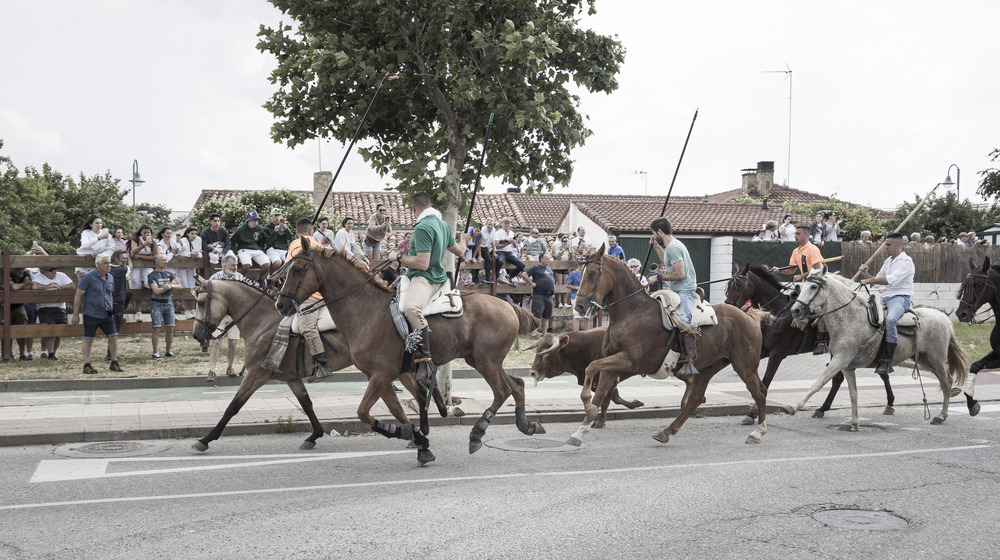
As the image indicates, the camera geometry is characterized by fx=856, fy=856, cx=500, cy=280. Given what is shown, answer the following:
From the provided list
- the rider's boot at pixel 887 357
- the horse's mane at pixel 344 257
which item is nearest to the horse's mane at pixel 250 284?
the horse's mane at pixel 344 257

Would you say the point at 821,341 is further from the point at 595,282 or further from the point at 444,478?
the point at 444,478

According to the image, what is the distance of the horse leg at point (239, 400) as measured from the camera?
904cm

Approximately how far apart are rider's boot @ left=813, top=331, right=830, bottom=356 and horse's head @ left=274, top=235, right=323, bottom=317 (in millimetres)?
7146

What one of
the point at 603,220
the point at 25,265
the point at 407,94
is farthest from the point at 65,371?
the point at 603,220

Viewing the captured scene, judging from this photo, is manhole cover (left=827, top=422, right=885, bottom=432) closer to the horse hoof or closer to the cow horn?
the cow horn

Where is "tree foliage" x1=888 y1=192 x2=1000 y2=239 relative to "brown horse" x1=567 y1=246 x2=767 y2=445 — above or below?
above

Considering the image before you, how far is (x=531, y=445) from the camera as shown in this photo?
9617 millimetres

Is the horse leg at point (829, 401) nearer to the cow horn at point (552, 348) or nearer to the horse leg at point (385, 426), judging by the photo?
the cow horn at point (552, 348)

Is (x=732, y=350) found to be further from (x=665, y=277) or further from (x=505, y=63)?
(x=505, y=63)

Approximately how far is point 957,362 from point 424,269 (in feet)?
26.5

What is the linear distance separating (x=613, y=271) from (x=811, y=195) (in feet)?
174

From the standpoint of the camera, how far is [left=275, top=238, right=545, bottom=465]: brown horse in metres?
8.80

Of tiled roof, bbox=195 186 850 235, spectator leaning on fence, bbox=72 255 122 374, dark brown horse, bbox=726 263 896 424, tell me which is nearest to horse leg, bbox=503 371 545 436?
dark brown horse, bbox=726 263 896 424

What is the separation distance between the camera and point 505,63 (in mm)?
12062
